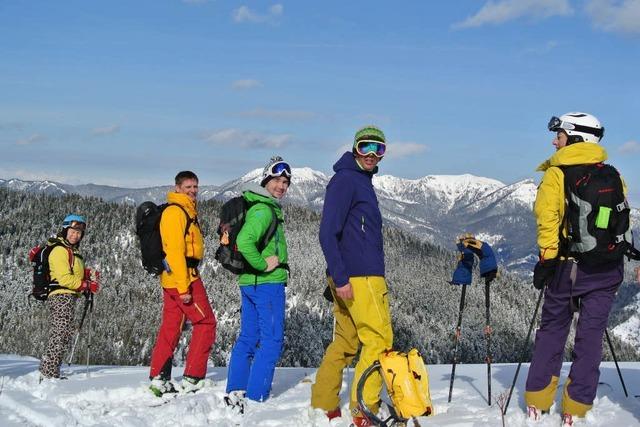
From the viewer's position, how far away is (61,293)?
29.6 ft

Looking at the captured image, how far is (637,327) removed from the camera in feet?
619

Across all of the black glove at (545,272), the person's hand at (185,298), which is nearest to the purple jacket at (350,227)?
the black glove at (545,272)

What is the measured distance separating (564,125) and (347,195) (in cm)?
204

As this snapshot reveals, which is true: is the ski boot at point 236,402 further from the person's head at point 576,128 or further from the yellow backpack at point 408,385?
the person's head at point 576,128

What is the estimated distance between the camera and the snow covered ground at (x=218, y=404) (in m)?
6.16

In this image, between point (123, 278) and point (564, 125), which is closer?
point (564, 125)

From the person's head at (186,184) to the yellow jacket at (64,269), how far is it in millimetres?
2259

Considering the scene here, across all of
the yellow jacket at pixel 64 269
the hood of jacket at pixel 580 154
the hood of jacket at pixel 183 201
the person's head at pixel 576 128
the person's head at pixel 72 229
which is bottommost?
the yellow jacket at pixel 64 269

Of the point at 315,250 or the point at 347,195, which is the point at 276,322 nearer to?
the point at 347,195

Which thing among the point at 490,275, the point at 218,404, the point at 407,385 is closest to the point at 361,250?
the point at 407,385

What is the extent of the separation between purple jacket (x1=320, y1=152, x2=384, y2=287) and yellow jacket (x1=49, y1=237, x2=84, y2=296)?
4558 millimetres

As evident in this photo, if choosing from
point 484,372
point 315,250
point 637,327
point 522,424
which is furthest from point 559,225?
point 637,327

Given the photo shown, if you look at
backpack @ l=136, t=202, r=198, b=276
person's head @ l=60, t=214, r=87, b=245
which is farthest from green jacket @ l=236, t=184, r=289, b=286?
person's head @ l=60, t=214, r=87, b=245

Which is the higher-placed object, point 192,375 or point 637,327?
point 192,375
